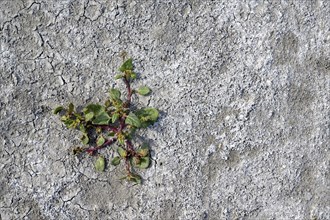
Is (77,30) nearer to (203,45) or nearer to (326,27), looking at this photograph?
(203,45)

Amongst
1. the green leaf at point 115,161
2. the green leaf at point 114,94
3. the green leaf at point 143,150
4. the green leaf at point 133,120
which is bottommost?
the green leaf at point 115,161

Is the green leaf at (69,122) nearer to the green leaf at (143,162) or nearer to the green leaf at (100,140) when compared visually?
the green leaf at (100,140)

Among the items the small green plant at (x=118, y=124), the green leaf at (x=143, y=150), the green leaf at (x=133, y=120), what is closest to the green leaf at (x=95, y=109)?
the small green plant at (x=118, y=124)

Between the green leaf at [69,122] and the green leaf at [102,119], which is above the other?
the green leaf at [102,119]

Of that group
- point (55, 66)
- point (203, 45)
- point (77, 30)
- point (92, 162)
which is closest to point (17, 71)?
point (55, 66)

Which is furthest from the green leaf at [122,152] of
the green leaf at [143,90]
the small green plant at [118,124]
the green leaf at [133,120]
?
the green leaf at [143,90]

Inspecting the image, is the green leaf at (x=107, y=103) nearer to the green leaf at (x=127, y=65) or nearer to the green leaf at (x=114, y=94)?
the green leaf at (x=114, y=94)

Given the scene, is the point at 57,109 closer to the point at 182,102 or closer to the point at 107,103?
the point at 107,103

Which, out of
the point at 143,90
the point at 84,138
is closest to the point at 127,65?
the point at 143,90
